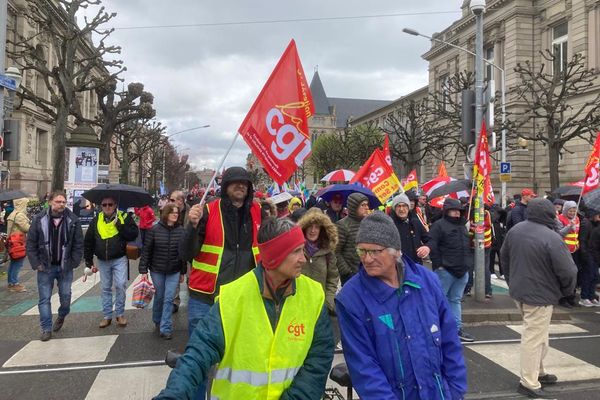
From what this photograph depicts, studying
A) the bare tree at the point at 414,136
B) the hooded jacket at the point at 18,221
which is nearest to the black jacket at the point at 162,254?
the hooded jacket at the point at 18,221

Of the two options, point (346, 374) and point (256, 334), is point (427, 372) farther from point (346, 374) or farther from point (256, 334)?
point (256, 334)

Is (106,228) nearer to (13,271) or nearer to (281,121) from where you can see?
(281,121)

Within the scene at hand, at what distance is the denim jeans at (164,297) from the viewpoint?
6309 mm

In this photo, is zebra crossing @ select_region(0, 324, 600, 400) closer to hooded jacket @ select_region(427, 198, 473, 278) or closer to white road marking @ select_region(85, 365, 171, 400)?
white road marking @ select_region(85, 365, 171, 400)

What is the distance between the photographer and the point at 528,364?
4648 millimetres

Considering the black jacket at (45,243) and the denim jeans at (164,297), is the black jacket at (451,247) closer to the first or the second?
the denim jeans at (164,297)

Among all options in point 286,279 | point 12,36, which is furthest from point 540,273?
point 12,36

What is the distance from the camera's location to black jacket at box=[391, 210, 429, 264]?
20.9ft

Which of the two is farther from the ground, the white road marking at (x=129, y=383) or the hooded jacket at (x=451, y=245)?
the hooded jacket at (x=451, y=245)

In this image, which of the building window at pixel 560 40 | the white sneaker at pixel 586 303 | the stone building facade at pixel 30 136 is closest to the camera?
the white sneaker at pixel 586 303

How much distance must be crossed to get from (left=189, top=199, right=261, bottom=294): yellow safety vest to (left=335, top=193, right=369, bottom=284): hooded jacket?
5.97 feet

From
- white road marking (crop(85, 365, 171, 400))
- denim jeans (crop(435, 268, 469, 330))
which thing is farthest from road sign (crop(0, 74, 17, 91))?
denim jeans (crop(435, 268, 469, 330))

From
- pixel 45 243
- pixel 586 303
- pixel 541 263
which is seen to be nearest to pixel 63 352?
pixel 45 243

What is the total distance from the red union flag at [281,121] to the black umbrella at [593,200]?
542 cm
